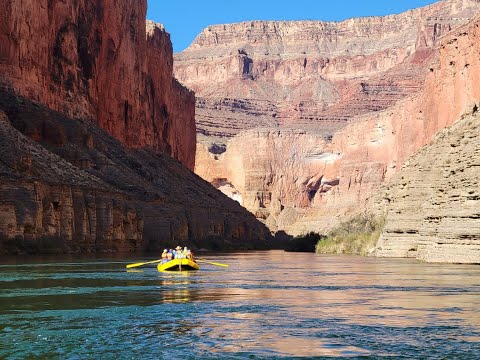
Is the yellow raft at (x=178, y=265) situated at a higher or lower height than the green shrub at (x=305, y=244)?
lower

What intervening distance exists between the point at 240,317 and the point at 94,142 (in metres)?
80.1

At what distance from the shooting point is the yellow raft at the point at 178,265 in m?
51.2

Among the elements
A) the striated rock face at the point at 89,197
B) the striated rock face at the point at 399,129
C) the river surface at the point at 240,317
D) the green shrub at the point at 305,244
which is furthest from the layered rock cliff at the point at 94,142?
the river surface at the point at 240,317

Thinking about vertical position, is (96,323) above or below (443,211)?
below

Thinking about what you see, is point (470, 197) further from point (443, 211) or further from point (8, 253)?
point (8, 253)

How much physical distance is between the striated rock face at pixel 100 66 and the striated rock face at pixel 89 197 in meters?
3.28

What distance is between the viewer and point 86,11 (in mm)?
116812

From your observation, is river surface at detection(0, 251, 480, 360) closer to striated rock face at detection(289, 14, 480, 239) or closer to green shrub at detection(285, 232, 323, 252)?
striated rock face at detection(289, 14, 480, 239)

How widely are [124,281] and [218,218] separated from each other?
8403cm

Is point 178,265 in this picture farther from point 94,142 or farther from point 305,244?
point 305,244

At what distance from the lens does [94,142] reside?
10488 cm

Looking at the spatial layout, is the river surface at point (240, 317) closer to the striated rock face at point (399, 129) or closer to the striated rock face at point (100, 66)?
the striated rock face at point (100, 66)

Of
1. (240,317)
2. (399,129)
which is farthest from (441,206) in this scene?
(399,129)

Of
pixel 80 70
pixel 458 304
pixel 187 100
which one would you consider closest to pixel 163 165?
pixel 80 70
